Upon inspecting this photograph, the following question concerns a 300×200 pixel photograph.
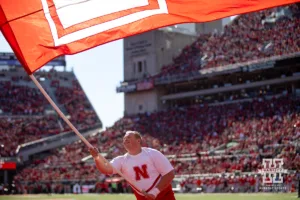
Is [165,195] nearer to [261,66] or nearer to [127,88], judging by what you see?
[261,66]

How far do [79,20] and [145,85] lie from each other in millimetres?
50480

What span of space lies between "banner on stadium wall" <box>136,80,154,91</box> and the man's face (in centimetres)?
5065

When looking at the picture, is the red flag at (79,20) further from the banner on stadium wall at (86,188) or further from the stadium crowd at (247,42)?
the stadium crowd at (247,42)

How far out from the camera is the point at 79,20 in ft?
26.8

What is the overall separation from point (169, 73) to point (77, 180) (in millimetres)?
16377

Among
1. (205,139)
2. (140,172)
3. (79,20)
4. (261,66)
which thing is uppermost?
(261,66)

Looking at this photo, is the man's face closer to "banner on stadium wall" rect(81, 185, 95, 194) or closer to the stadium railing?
"banner on stadium wall" rect(81, 185, 95, 194)

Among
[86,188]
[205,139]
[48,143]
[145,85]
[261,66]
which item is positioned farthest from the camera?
[145,85]

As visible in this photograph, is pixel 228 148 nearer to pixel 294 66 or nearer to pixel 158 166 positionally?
pixel 294 66

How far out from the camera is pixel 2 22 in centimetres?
795

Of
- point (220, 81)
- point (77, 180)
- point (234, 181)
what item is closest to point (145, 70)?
point (220, 81)

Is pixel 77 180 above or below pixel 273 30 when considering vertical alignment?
below

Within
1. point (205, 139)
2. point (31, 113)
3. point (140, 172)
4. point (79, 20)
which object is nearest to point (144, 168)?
point (140, 172)

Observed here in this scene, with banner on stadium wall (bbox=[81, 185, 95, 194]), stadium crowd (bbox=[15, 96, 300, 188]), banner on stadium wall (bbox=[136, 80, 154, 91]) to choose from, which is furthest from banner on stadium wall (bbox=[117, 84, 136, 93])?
banner on stadium wall (bbox=[81, 185, 95, 194])
